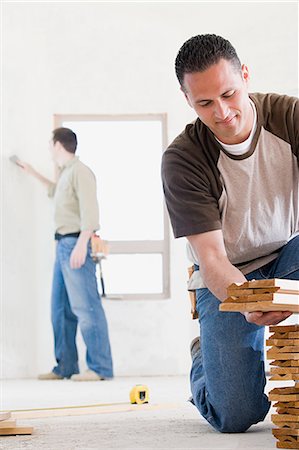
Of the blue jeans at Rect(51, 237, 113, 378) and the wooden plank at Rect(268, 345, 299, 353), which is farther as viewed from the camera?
the blue jeans at Rect(51, 237, 113, 378)

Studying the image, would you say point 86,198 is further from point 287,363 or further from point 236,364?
point 287,363

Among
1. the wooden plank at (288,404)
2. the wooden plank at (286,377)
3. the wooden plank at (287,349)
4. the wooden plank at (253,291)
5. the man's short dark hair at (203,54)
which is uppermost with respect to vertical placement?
the man's short dark hair at (203,54)

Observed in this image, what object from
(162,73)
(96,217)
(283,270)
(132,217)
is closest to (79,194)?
(96,217)

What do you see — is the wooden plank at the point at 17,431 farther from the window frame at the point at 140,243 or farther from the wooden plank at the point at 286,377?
the window frame at the point at 140,243

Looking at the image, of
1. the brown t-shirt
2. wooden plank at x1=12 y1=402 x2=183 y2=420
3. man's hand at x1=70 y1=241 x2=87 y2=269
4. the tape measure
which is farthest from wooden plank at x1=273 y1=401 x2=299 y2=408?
man's hand at x1=70 y1=241 x2=87 y2=269

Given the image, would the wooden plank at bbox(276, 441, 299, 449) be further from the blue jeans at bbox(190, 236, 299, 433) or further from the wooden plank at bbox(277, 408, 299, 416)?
the blue jeans at bbox(190, 236, 299, 433)

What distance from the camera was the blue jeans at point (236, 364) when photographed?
240cm

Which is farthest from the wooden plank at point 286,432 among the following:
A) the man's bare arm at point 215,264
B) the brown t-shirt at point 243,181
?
the brown t-shirt at point 243,181

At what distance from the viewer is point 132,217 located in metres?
6.30

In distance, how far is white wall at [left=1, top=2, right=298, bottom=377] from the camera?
623cm

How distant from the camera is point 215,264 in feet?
7.41

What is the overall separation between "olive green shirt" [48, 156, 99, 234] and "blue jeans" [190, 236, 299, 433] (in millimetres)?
2837

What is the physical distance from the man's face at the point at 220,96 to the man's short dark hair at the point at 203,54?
13 mm

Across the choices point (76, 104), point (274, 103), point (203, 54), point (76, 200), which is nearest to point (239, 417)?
point (274, 103)
